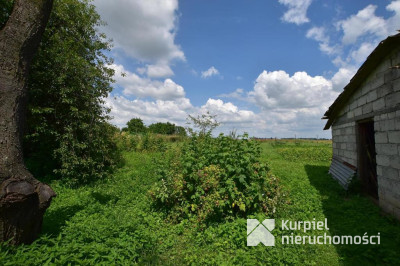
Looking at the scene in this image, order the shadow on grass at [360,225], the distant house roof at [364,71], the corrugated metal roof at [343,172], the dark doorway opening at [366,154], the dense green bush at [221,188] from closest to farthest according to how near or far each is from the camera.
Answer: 1. the shadow on grass at [360,225]
2. the dense green bush at [221,188]
3. the distant house roof at [364,71]
4. the dark doorway opening at [366,154]
5. the corrugated metal roof at [343,172]

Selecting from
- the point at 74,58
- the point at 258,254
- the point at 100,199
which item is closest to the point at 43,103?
the point at 74,58

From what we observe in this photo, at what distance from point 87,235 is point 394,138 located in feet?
24.8

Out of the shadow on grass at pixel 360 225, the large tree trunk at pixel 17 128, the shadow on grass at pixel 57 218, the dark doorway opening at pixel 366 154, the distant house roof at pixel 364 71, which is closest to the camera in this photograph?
the large tree trunk at pixel 17 128

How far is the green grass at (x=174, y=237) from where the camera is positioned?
3.40m

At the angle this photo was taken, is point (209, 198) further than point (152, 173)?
No

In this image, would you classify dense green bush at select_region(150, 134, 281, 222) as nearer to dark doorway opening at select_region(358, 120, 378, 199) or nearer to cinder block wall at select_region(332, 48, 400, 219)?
cinder block wall at select_region(332, 48, 400, 219)

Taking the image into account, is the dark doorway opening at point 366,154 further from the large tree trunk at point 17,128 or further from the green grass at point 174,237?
the large tree trunk at point 17,128

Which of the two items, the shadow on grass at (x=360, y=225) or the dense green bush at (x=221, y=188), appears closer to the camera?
the shadow on grass at (x=360, y=225)

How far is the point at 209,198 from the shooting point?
499cm

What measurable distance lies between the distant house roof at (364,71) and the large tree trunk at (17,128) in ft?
26.1

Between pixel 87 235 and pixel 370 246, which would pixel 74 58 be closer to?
pixel 87 235

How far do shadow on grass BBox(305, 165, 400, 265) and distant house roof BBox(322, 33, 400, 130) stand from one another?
151 inches

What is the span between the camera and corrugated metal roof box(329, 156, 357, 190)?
25.5 ft

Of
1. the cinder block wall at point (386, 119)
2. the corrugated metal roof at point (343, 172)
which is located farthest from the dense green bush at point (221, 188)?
the corrugated metal roof at point (343, 172)
